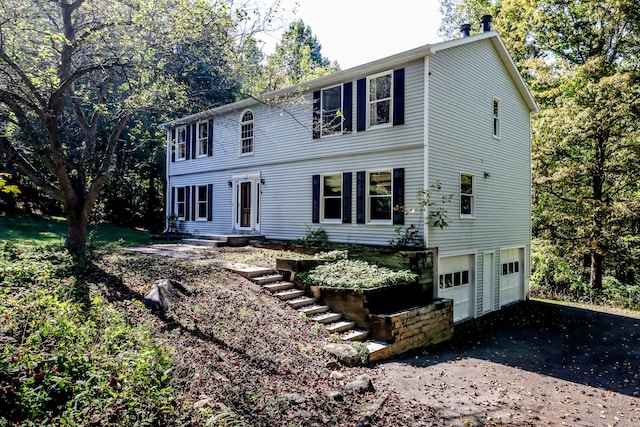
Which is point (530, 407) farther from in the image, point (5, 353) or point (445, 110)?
point (445, 110)

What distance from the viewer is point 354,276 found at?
9289 mm

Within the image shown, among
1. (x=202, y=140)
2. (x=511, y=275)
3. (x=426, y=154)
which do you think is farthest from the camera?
(x=202, y=140)

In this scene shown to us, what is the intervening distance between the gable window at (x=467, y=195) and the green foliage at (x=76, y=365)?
981 centimetres

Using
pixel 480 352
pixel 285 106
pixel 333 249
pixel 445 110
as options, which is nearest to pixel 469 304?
pixel 480 352

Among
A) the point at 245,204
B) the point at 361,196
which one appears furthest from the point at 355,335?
the point at 245,204

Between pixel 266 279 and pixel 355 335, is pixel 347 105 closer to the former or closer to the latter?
pixel 266 279

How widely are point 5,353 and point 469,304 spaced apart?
11882 millimetres

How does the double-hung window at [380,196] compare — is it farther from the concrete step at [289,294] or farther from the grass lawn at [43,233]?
the grass lawn at [43,233]

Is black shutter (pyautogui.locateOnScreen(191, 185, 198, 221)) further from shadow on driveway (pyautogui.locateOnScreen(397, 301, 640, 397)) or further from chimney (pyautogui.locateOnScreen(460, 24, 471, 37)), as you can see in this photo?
chimney (pyautogui.locateOnScreen(460, 24, 471, 37))

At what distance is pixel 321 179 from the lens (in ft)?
42.3

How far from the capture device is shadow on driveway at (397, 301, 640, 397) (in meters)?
8.04

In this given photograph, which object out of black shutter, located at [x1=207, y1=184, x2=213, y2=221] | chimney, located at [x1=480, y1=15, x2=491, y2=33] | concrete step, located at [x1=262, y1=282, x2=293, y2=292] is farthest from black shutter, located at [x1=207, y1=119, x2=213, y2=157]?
chimney, located at [x1=480, y1=15, x2=491, y2=33]

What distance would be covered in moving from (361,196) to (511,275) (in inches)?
298

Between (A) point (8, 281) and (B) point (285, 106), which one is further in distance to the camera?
(B) point (285, 106)
